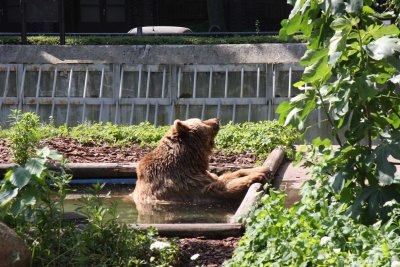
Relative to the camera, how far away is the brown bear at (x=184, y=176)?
9.30 metres

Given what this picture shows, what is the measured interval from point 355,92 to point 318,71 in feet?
0.97

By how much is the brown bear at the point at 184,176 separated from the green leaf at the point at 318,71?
3.24m

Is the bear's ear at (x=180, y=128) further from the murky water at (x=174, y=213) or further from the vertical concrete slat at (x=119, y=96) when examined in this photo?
the vertical concrete slat at (x=119, y=96)

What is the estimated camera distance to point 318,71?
238 inches

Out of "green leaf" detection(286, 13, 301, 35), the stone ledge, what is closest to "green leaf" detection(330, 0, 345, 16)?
"green leaf" detection(286, 13, 301, 35)

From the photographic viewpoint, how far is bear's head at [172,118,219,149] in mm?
9703

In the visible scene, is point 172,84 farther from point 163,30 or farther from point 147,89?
point 163,30

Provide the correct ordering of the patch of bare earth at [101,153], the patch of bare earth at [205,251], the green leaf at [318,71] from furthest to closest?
the patch of bare earth at [101,153], the patch of bare earth at [205,251], the green leaf at [318,71]

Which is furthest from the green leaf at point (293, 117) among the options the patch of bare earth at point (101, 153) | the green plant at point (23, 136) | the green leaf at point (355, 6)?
the patch of bare earth at point (101, 153)

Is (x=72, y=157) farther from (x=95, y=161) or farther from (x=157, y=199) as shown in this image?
(x=157, y=199)

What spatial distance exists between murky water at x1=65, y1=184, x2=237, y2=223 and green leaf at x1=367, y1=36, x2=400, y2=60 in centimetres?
306

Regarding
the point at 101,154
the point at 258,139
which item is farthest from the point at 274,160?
the point at 101,154

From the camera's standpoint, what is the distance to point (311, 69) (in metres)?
6.10

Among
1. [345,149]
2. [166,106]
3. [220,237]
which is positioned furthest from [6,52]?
[345,149]
